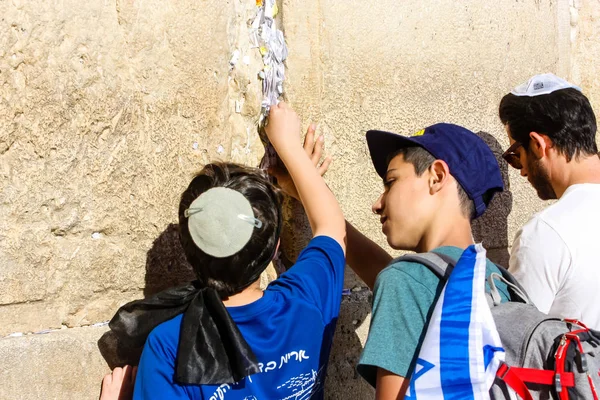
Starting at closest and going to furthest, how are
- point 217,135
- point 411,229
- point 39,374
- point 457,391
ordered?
point 457,391 < point 39,374 < point 411,229 < point 217,135

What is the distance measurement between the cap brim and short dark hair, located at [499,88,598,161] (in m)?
0.62

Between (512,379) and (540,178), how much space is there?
1.14 metres

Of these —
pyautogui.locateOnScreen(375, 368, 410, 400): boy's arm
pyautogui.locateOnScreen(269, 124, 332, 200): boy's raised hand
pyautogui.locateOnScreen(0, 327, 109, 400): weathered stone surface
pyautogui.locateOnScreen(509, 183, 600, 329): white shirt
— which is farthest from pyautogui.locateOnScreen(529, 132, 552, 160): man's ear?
pyautogui.locateOnScreen(0, 327, 109, 400): weathered stone surface

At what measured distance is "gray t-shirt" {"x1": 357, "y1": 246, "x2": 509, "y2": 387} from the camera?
5.32 ft

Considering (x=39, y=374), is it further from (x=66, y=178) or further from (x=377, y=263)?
(x=377, y=263)

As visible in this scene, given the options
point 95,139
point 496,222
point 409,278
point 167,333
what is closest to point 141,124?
point 95,139

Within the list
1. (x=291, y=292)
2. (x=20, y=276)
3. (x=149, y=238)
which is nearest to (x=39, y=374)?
(x=20, y=276)

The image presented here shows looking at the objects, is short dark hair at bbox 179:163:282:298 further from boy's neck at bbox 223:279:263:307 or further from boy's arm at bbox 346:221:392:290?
boy's arm at bbox 346:221:392:290

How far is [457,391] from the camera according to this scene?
1.53 meters

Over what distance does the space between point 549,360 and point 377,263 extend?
0.85m

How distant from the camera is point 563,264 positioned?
2.12m

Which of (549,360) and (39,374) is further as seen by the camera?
(39,374)

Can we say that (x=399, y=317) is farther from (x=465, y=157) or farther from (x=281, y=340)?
(x=465, y=157)

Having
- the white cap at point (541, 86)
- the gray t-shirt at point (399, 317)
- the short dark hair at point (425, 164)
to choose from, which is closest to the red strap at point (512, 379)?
the gray t-shirt at point (399, 317)
